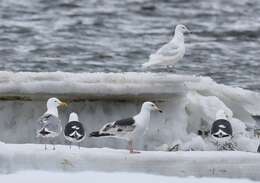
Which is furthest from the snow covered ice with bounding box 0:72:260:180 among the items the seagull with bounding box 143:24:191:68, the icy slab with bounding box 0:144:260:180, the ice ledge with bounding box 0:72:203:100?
the icy slab with bounding box 0:144:260:180

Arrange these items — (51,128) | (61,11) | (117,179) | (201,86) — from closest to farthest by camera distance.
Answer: (117,179) < (51,128) < (201,86) < (61,11)

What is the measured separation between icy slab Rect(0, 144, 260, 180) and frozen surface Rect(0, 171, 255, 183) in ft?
0.22

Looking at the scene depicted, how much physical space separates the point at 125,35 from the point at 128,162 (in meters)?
17.7

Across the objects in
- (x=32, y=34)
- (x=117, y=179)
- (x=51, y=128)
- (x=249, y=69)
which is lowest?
(x=117, y=179)

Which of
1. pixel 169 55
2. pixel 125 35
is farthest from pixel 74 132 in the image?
pixel 125 35

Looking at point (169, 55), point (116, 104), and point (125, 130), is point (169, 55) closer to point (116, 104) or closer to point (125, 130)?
point (116, 104)

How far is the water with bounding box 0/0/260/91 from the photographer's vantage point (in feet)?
67.1

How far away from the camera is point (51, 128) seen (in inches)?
359

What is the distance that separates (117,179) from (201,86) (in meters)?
2.91

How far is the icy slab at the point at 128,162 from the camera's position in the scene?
8453 mm

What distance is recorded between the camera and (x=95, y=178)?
8281mm

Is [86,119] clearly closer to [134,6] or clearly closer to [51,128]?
[51,128]

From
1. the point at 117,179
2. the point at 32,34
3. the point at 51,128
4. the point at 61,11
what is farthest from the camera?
the point at 61,11

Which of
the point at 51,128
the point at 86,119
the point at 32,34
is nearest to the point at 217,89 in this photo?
the point at 86,119
